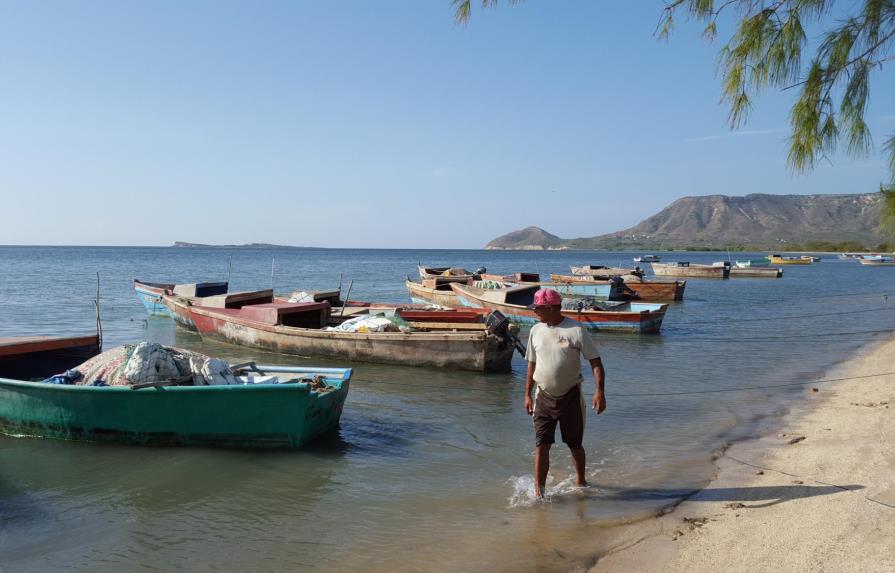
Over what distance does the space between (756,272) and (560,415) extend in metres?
56.4

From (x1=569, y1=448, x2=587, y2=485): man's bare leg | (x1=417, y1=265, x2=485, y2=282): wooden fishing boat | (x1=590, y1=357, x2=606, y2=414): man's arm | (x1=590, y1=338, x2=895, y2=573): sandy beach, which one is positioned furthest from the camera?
(x1=417, y1=265, x2=485, y2=282): wooden fishing boat

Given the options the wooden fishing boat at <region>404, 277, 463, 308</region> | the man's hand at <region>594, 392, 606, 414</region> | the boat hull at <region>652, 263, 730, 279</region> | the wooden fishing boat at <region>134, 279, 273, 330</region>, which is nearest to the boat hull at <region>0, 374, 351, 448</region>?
the man's hand at <region>594, 392, 606, 414</region>

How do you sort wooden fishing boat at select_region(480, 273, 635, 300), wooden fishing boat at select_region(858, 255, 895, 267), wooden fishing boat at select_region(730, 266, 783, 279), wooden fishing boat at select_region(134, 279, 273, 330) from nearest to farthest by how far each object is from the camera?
wooden fishing boat at select_region(134, 279, 273, 330)
wooden fishing boat at select_region(480, 273, 635, 300)
wooden fishing boat at select_region(730, 266, 783, 279)
wooden fishing boat at select_region(858, 255, 895, 267)

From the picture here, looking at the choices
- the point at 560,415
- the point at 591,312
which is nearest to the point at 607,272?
the point at 591,312

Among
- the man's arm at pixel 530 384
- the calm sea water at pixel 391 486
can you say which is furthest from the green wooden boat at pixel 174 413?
the man's arm at pixel 530 384

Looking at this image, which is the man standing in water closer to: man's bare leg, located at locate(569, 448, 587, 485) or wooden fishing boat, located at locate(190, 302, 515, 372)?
man's bare leg, located at locate(569, 448, 587, 485)

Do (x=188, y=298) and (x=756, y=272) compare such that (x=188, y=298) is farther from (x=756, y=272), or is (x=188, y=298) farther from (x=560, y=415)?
(x=756, y=272)

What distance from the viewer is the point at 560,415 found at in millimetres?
5902

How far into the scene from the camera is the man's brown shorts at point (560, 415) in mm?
5879

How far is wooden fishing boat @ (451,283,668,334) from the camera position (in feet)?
66.0

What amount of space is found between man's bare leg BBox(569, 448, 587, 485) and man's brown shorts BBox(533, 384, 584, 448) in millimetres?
277

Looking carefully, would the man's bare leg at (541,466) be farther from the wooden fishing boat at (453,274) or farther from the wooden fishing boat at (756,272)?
the wooden fishing boat at (756,272)

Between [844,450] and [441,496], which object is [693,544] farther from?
[844,450]

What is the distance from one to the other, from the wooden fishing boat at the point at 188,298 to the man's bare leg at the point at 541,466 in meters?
13.2
